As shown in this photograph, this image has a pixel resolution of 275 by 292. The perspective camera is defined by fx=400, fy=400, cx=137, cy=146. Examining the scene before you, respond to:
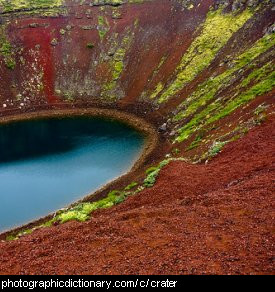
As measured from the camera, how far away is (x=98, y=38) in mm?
85812

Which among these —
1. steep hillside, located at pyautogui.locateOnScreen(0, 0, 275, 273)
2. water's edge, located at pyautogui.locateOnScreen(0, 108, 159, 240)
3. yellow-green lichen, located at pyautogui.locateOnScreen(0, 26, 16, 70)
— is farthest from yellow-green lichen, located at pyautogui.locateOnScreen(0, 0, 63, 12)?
water's edge, located at pyautogui.locateOnScreen(0, 108, 159, 240)

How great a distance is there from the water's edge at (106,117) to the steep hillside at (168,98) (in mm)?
1172

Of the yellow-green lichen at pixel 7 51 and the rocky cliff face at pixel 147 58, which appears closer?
the rocky cliff face at pixel 147 58

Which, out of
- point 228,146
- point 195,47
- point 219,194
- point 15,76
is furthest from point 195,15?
point 219,194

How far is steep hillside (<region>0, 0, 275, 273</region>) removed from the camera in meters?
18.1

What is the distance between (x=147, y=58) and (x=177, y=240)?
205ft

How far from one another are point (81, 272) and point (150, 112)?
50.3m

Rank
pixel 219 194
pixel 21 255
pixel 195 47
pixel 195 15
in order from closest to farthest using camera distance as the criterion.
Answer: pixel 21 255, pixel 219 194, pixel 195 47, pixel 195 15

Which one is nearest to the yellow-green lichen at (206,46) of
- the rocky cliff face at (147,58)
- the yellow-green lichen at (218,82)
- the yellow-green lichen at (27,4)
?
the rocky cliff face at (147,58)

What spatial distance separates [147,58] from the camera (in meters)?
76.8

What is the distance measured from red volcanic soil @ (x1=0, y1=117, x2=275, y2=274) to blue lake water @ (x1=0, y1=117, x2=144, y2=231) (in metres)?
20.8

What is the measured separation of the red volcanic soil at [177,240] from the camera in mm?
15697

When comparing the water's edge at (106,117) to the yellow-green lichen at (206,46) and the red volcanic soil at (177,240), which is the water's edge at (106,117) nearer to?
the yellow-green lichen at (206,46)

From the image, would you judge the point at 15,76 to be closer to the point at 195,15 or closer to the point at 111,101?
the point at 111,101
